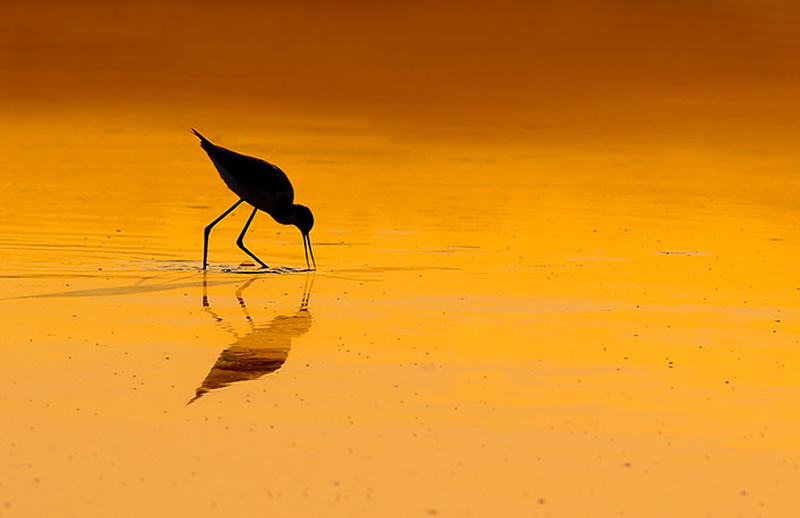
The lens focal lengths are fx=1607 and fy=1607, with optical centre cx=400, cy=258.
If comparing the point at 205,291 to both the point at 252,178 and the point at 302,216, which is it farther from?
the point at 302,216

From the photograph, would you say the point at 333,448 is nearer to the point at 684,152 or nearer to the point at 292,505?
the point at 292,505

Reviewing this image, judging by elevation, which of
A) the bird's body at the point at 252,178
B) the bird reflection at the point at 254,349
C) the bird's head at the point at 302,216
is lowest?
the bird reflection at the point at 254,349

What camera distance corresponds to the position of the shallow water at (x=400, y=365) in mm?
7156

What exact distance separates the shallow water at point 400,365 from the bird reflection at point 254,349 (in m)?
0.05

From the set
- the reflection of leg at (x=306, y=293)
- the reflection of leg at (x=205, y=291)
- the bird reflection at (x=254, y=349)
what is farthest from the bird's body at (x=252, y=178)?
the bird reflection at (x=254, y=349)

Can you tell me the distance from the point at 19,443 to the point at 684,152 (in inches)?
1264

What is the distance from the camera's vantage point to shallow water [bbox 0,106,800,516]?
282 inches

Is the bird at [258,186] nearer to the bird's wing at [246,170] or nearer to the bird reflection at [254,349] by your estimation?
the bird's wing at [246,170]

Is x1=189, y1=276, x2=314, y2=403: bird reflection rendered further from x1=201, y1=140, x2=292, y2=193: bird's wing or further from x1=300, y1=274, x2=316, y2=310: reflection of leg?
x1=201, y1=140, x2=292, y2=193: bird's wing

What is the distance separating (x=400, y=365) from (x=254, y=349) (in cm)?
118

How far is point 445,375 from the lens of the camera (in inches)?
398

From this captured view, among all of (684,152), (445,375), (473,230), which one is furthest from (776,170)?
(445,375)

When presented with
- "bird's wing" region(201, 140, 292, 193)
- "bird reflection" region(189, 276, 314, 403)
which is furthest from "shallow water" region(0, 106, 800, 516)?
"bird's wing" region(201, 140, 292, 193)

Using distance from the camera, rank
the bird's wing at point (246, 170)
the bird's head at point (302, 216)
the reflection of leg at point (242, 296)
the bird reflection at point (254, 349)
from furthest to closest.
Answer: the bird's head at point (302, 216) → the bird's wing at point (246, 170) → the reflection of leg at point (242, 296) → the bird reflection at point (254, 349)
